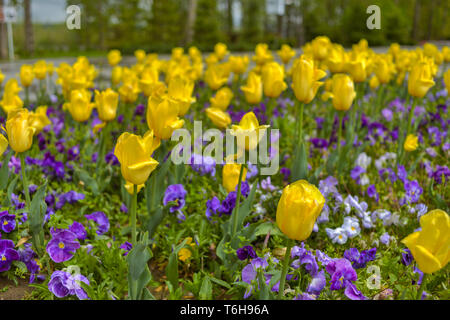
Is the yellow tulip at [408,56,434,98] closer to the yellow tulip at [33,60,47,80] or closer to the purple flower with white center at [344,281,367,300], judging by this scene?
the purple flower with white center at [344,281,367,300]

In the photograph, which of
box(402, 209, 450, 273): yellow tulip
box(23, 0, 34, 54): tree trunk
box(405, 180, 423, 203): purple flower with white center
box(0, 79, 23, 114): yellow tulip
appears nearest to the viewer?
box(402, 209, 450, 273): yellow tulip

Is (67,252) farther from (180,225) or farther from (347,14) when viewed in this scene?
(347,14)

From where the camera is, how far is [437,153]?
2.93 meters

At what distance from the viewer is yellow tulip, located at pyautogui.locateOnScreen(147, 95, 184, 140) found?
60.7 inches

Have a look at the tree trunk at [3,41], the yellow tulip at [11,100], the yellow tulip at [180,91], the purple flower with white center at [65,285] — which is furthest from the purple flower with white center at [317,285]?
the tree trunk at [3,41]

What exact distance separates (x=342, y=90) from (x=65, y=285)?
160 centimetres

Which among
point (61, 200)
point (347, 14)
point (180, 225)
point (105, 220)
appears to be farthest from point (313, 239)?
point (347, 14)

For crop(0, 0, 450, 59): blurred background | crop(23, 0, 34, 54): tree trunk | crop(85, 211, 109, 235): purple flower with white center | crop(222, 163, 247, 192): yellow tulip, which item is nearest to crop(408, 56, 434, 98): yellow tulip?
crop(222, 163, 247, 192): yellow tulip

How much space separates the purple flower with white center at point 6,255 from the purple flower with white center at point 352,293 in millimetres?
1230

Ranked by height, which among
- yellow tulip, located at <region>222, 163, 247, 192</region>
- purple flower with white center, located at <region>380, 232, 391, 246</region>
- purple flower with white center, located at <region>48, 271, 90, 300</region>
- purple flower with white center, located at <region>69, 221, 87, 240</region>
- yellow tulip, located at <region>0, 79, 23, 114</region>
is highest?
yellow tulip, located at <region>0, 79, 23, 114</region>

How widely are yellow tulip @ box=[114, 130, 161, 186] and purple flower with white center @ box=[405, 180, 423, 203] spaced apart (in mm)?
1425

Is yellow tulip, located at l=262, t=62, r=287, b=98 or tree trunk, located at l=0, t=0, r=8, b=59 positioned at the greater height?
tree trunk, located at l=0, t=0, r=8, b=59

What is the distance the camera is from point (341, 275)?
4.61 feet

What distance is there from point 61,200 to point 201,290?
3.36 feet
